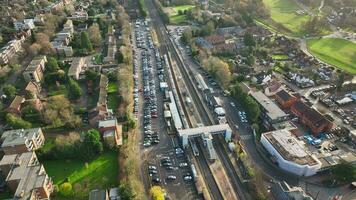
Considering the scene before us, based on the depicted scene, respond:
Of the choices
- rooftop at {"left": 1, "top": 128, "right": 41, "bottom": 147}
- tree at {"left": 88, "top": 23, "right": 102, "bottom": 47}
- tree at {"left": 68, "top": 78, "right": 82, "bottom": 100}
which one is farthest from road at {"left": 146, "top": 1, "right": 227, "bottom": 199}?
rooftop at {"left": 1, "top": 128, "right": 41, "bottom": 147}

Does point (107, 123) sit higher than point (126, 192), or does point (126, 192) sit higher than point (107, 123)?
point (107, 123)

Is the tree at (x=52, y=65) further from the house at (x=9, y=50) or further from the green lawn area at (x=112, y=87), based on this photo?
the green lawn area at (x=112, y=87)

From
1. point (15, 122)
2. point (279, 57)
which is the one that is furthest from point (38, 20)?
point (279, 57)

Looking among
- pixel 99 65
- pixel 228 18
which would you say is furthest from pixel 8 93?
pixel 228 18

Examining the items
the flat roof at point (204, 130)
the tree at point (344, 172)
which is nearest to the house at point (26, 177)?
the flat roof at point (204, 130)

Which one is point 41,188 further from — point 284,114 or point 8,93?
point 284,114

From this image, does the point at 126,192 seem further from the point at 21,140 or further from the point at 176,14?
the point at 176,14

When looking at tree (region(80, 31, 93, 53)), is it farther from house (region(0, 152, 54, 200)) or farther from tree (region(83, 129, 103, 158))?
house (region(0, 152, 54, 200))
